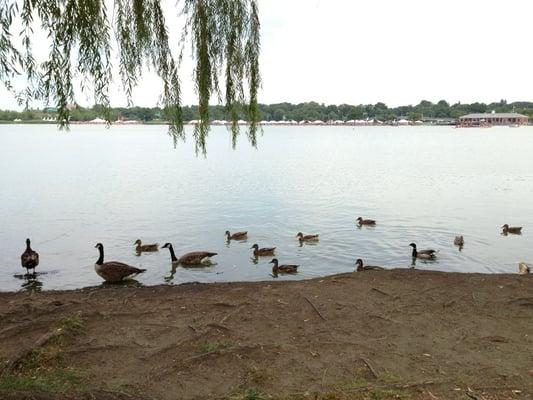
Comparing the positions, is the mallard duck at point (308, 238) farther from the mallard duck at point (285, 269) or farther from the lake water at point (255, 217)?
the mallard duck at point (285, 269)

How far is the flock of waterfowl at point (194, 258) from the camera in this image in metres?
13.1

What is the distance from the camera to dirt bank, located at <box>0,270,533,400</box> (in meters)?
5.78

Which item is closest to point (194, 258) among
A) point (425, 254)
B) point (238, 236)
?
point (238, 236)

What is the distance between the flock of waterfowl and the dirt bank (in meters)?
2.69

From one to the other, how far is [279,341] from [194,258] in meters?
8.03

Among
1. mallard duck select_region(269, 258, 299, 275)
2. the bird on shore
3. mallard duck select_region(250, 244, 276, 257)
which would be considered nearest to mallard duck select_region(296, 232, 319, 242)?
mallard duck select_region(250, 244, 276, 257)

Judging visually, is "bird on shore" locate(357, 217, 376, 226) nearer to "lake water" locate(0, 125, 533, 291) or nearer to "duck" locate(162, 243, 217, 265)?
"lake water" locate(0, 125, 533, 291)

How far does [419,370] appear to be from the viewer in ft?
20.4

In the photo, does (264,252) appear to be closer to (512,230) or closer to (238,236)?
(238,236)

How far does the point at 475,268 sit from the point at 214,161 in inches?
1517

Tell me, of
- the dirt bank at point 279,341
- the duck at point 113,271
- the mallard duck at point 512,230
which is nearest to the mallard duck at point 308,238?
the duck at point 113,271

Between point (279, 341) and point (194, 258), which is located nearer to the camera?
point (279, 341)

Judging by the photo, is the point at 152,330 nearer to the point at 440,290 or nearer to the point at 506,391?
the point at 506,391

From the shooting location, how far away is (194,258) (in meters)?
14.9
